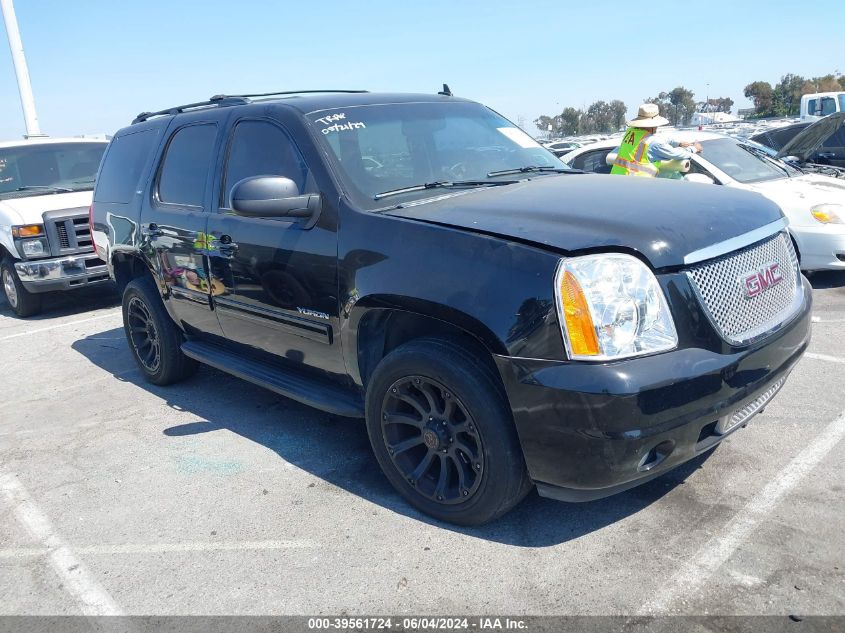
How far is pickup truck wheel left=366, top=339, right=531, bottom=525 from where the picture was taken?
2.81 metres

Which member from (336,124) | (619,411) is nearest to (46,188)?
(336,124)

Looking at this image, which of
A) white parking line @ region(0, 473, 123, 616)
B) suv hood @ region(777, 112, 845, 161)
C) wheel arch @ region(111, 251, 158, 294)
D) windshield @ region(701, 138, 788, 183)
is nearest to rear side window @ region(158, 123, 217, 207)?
wheel arch @ region(111, 251, 158, 294)

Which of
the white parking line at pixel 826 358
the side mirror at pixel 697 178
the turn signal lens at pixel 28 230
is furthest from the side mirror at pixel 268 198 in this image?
the turn signal lens at pixel 28 230

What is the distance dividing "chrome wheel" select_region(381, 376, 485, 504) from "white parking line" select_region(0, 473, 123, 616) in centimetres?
133

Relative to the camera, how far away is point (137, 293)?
17.1 ft

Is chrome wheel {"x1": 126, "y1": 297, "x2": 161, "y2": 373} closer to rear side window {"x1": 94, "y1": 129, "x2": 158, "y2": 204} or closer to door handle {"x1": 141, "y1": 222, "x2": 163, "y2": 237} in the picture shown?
door handle {"x1": 141, "y1": 222, "x2": 163, "y2": 237}

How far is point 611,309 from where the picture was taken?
8.48 feet

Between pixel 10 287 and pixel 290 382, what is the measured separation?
251 inches

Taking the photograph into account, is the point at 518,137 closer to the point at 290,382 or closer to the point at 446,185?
the point at 446,185

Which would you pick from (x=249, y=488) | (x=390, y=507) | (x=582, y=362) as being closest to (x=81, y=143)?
(x=249, y=488)

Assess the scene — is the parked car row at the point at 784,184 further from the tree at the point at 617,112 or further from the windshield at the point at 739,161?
the tree at the point at 617,112

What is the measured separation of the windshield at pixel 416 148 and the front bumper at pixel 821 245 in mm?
3546

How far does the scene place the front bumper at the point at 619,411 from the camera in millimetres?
2508

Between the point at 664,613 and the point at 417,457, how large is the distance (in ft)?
4.17
